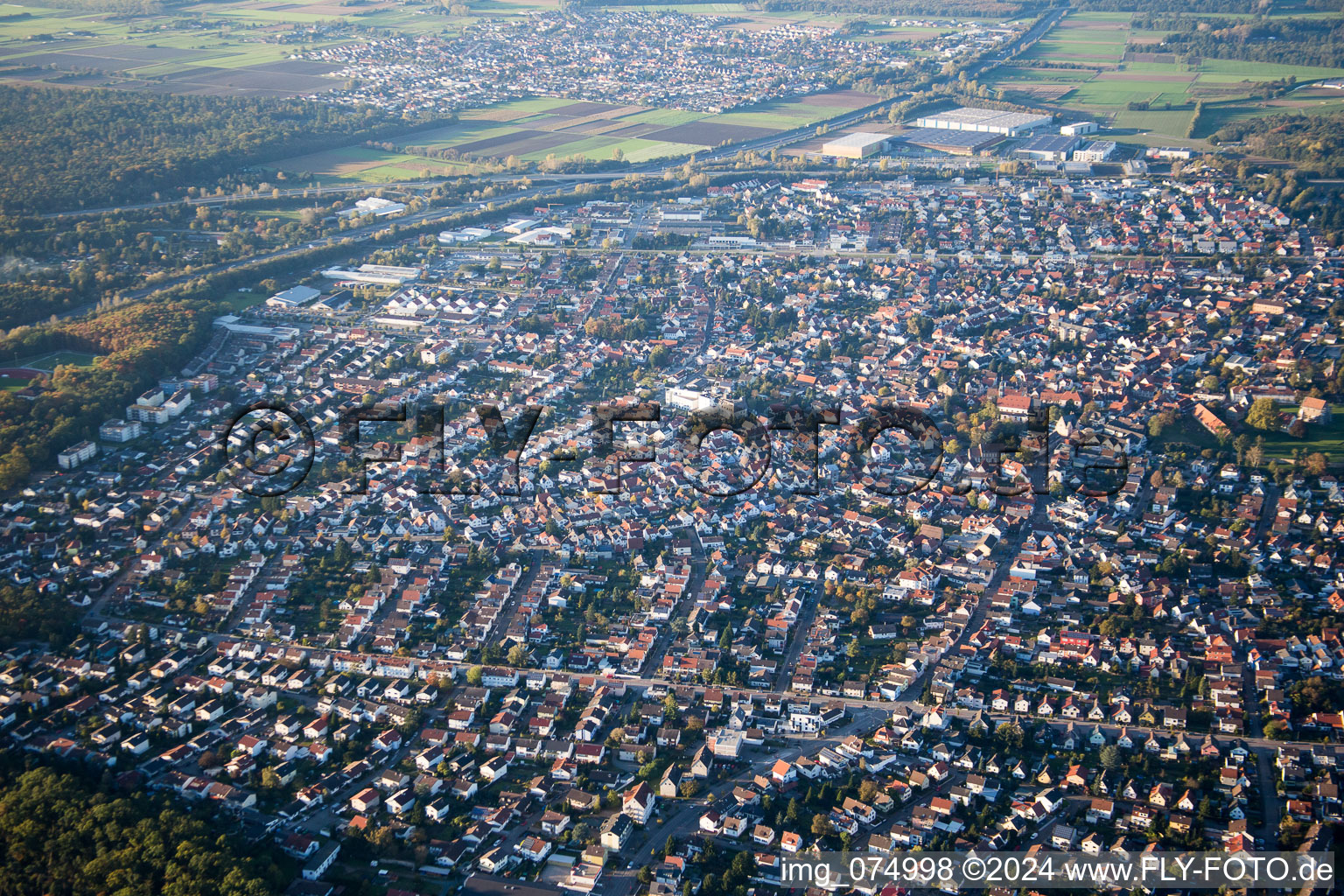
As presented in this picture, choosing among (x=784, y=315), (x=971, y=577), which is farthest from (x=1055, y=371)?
(x=971, y=577)

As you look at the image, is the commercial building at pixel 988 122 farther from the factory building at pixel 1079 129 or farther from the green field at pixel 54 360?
the green field at pixel 54 360

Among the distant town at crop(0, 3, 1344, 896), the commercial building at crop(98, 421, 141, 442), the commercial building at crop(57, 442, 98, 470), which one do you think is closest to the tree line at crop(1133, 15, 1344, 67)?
the distant town at crop(0, 3, 1344, 896)

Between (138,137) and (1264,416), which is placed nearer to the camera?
(1264,416)

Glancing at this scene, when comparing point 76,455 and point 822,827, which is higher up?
point 76,455

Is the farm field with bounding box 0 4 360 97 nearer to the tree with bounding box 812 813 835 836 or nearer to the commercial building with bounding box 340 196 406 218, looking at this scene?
the commercial building with bounding box 340 196 406 218

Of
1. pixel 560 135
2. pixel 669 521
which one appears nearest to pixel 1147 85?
pixel 560 135

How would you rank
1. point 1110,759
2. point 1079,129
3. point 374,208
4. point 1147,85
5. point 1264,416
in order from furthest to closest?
point 1147,85
point 1079,129
point 374,208
point 1264,416
point 1110,759

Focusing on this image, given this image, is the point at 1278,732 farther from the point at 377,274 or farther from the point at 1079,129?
the point at 1079,129
